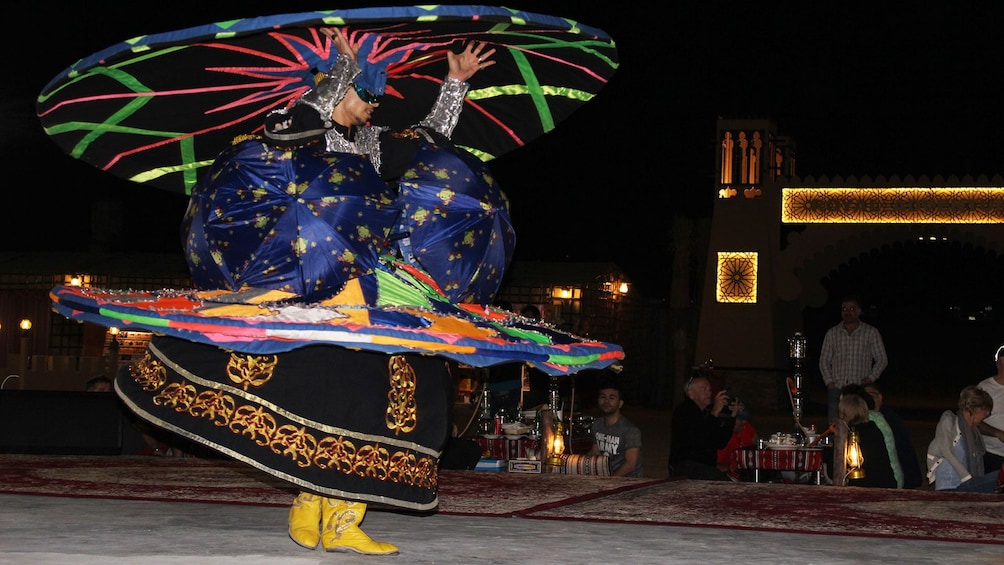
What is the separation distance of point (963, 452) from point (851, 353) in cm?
320

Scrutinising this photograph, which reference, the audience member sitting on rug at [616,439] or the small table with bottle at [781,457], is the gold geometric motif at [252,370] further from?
the small table with bottle at [781,457]

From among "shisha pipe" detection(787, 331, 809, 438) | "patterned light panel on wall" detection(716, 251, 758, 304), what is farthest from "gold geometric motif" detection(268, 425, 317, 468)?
"patterned light panel on wall" detection(716, 251, 758, 304)

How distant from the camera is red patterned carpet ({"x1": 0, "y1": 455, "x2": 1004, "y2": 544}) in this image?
486cm

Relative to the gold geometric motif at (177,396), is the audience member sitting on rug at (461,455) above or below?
below

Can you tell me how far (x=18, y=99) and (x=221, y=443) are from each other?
14.0 metres

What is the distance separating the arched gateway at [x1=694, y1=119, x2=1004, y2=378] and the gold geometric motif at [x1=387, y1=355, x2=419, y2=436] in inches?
569

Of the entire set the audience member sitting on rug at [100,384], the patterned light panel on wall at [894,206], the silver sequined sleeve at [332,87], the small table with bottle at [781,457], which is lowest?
the small table with bottle at [781,457]

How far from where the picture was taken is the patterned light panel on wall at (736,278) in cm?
1888

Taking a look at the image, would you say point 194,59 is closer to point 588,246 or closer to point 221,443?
point 221,443

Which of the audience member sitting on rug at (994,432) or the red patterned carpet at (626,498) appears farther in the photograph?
the audience member sitting on rug at (994,432)

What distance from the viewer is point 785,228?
1848cm

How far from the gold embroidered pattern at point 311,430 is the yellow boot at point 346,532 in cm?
21

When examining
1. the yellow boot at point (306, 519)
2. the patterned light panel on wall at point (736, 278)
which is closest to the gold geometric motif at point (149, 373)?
the yellow boot at point (306, 519)

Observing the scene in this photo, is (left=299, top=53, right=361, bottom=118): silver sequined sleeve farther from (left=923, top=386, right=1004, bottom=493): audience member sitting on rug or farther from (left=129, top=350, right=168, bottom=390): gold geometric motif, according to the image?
(left=923, top=386, right=1004, bottom=493): audience member sitting on rug
